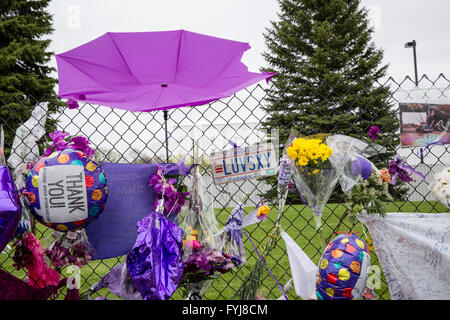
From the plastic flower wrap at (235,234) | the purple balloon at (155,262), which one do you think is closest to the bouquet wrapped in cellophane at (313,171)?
the plastic flower wrap at (235,234)

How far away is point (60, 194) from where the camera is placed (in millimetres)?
1690

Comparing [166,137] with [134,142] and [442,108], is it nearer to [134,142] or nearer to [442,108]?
[134,142]

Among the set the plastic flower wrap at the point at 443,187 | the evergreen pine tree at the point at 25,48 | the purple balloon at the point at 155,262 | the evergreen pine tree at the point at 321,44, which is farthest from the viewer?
the evergreen pine tree at the point at 321,44

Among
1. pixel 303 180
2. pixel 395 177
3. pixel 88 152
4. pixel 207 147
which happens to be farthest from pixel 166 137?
pixel 395 177

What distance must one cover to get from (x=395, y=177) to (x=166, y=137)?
1.28m

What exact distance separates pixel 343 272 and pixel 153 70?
1371 mm

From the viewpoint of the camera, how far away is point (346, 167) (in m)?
2.04

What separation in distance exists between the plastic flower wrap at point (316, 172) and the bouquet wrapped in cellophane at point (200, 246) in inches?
19.7

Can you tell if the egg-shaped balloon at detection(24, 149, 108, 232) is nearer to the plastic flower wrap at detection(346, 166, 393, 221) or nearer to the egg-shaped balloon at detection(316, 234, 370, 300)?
the egg-shaped balloon at detection(316, 234, 370, 300)

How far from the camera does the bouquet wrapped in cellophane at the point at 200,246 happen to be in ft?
5.99

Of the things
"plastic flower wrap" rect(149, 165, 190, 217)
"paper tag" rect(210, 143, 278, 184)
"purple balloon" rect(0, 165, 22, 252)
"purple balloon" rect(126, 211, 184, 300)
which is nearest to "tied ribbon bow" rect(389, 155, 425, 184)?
"paper tag" rect(210, 143, 278, 184)

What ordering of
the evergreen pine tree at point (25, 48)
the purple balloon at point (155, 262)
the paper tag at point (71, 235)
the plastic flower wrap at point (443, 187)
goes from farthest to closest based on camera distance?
the evergreen pine tree at point (25, 48), the plastic flower wrap at point (443, 187), the paper tag at point (71, 235), the purple balloon at point (155, 262)

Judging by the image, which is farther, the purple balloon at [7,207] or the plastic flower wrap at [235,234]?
the plastic flower wrap at [235,234]

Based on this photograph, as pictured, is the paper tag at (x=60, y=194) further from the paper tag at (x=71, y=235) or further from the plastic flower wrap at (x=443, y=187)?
the plastic flower wrap at (x=443, y=187)
